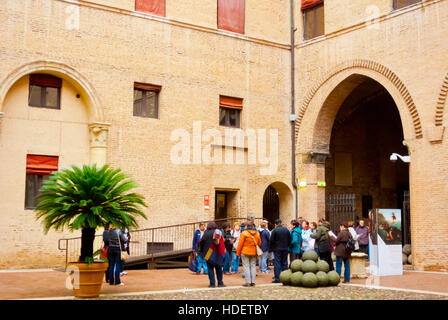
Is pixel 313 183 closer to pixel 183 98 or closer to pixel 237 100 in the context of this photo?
pixel 237 100

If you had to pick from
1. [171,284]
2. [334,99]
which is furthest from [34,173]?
[334,99]

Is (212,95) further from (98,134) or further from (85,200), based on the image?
(85,200)

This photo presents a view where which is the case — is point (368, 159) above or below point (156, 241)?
above

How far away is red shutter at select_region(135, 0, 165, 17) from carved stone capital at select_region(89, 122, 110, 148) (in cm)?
460

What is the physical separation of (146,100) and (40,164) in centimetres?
449

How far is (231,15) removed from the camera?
74.9 feet

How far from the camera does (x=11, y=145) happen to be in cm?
1817

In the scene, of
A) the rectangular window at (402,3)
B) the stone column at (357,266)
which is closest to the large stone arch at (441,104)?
the rectangular window at (402,3)

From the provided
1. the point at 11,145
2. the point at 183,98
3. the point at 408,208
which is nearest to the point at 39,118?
the point at 11,145

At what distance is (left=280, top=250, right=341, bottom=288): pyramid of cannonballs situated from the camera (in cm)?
1264

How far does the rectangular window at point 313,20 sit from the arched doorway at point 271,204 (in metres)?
6.74

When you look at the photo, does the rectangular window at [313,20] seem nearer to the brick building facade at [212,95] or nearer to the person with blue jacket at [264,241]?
the brick building facade at [212,95]

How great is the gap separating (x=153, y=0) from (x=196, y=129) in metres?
5.01

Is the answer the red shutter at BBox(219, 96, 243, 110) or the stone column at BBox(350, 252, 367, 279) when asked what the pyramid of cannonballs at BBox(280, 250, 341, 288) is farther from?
the red shutter at BBox(219, 96, 243, 110)
